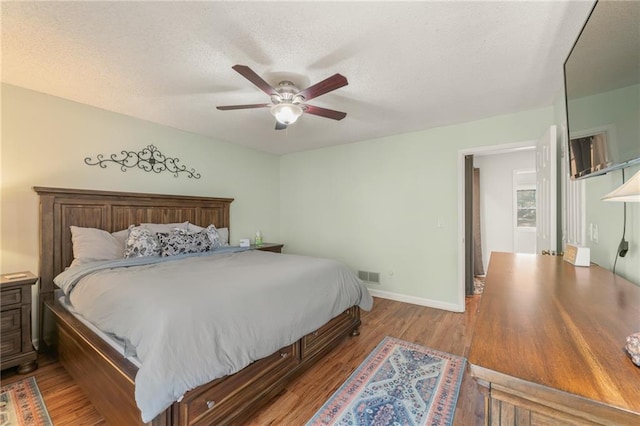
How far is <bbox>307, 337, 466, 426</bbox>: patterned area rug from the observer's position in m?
1.70

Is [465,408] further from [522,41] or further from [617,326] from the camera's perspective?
[522,41]

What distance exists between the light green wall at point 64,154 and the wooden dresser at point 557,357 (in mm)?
3688

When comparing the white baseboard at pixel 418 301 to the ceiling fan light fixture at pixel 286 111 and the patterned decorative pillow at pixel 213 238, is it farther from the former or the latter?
the ceiling fan light fixture at pixel 286 111

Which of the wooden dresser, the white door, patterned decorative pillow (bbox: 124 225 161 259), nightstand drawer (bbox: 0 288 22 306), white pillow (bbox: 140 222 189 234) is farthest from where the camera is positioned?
white pillow (bbox: 140 222 189 234)

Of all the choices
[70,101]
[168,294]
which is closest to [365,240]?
[168,294]

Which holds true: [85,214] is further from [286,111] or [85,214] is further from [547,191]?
[547,191]

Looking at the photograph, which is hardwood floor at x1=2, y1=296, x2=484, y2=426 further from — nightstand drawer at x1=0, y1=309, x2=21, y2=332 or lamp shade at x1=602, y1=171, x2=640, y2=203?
lamp shade at x1=602, y1=171, x2=640, y2=203

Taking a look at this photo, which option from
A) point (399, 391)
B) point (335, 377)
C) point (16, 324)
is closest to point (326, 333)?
point (335, 377)

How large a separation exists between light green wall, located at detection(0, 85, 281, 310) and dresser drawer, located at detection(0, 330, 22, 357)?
65cm

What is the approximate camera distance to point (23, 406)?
1.81m

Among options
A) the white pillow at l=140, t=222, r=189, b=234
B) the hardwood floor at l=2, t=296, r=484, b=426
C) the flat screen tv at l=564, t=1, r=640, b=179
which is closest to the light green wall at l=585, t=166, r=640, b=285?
the flat screen tv at l=564, t=1, r=640, b=179

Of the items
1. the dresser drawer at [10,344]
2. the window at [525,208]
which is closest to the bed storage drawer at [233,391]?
the dresser drawer at [10,344]

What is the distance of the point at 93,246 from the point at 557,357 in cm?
343

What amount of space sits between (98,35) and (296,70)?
1.34 m
